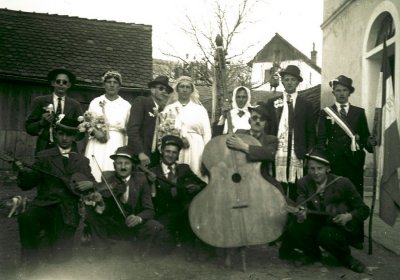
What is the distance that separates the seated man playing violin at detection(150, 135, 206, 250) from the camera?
16.2 ft

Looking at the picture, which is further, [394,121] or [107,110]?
[107,110]

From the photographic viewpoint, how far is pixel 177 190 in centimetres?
498

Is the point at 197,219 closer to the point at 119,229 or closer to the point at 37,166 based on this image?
the point at 119,229

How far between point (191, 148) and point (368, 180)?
5.23 metres

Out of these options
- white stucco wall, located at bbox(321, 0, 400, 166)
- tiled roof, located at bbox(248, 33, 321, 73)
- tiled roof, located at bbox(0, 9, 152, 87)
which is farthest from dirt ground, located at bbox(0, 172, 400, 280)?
tiled roof, located at bbox(248, 33, 321, 73)

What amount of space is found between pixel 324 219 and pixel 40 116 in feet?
11.6

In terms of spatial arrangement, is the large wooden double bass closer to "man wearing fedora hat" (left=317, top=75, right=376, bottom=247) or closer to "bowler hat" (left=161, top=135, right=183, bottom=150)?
"bowler hat" (left=161, top=135, right=183, bottom=150)

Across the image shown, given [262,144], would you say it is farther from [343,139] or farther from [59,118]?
[59,118]

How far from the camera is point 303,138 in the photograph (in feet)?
17.9

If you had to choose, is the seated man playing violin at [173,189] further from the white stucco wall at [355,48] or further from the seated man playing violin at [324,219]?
the white stucco wall at [355,48]

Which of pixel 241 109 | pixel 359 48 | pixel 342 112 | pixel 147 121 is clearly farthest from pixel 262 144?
pixel 359 48

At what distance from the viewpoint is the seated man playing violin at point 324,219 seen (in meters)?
4.38

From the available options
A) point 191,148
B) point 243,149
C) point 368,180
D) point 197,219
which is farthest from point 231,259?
point 368,180

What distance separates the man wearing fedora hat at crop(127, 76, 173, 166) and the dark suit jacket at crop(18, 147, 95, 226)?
2.64ft
